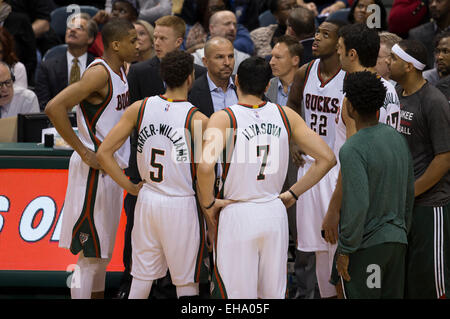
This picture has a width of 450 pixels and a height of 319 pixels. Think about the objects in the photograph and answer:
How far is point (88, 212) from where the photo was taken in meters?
5.09

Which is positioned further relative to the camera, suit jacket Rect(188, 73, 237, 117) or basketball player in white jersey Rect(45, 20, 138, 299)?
suit jacket Rect(188, 73, 237, 117)

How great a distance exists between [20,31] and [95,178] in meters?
4.79

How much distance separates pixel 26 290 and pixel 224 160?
8.36 feet

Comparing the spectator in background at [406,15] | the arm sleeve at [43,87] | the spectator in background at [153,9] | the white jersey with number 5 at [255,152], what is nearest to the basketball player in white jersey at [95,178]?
the white jersey with number 5 at [255,152]

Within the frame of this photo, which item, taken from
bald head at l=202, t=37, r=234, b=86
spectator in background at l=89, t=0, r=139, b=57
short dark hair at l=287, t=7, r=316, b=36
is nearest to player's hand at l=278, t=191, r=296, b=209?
bald head at l=202, t=37, r=234, b=86

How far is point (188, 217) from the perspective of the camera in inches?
182

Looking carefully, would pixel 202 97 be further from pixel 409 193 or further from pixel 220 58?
pixel 409 193

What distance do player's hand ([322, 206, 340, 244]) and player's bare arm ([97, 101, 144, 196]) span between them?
1.31m

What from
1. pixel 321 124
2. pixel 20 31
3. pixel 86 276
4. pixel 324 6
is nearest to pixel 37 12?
pixel 20 31

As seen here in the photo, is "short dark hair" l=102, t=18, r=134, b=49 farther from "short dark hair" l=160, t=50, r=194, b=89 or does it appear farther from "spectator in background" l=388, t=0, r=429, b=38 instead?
"spectator in background" l=388, t=0, r=429, b=38

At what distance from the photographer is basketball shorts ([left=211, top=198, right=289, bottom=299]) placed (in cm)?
425

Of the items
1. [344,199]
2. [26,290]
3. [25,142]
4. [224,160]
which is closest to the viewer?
[344,199]
